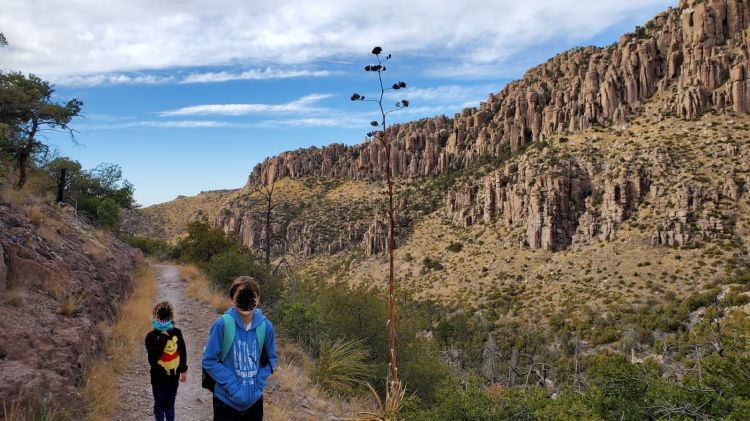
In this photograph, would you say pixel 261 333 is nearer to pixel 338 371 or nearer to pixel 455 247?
pixel 338 371

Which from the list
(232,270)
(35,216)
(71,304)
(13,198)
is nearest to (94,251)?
(35,216)

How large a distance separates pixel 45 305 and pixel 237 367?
16.6 ft

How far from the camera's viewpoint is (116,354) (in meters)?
7.96

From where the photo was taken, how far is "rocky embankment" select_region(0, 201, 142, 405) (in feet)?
17.2

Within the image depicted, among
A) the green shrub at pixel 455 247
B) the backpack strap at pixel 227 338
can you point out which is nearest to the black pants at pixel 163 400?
the backpack strap at pixel 227 338

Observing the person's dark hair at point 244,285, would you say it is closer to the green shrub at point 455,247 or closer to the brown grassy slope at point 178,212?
the green shrub at point 455,247

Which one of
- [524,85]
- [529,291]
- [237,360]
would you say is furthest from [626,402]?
[524,85]

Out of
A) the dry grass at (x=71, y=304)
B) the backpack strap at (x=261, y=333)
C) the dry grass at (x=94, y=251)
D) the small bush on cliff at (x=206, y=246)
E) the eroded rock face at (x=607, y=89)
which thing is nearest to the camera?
the backpack strap at (x=261, y=333)

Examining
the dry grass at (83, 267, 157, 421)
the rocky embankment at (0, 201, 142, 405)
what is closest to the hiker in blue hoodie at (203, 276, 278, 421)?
the rocky embankment at (0, 201, 142, 405)

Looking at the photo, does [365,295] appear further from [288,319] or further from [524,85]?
[524,85]

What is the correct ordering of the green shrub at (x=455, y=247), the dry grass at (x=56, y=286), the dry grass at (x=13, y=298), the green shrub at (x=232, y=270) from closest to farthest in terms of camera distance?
the dry grass at (x=13, y=298), the dry grass at (x=56, y=286), the green shrub at (x=232, y=270), the green shrub at (x=455, y=247)

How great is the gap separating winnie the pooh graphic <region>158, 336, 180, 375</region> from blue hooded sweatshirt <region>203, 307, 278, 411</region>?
1974mm

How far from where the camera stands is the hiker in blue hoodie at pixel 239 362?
3.78 m

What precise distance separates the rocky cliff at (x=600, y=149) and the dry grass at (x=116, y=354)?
24665 mm
